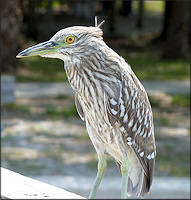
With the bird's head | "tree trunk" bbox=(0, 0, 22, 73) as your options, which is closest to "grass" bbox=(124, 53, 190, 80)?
"tree trunk" bbox=(0, 0, 22, 73)

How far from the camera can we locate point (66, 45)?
285cm

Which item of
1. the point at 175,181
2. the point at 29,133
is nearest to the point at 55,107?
the point at 29,133

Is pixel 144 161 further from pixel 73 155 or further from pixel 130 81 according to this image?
pixel 73 155

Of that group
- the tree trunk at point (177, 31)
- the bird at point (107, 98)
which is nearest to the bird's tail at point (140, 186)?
the bird at point (107, 98)

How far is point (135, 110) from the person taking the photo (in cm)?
324

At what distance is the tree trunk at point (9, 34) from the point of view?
1495cm

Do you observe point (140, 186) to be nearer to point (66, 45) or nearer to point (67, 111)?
point (66, 45)

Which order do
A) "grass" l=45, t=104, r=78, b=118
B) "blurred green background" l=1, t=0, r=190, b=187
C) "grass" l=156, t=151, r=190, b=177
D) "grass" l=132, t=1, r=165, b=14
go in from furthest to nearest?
"grass" l=132, t=1, r=165, b=14, "grass" l=45, t=104, r=78, b=118, "blurred green background" l=1, t=0, r=190, b=187, "grass" l=156, t=151, r=190, b=177

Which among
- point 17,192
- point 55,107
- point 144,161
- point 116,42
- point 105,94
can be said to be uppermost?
point 105,94

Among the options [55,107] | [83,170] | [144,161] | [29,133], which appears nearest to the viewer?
[144,161]

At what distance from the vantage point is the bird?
113 inches

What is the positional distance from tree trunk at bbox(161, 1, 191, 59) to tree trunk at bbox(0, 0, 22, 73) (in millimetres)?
5543

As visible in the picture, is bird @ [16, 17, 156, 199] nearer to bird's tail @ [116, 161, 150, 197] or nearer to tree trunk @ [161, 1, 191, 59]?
bird's tail @ [116, 161, 150, 197]

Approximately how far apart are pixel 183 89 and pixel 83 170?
6.60 metres
